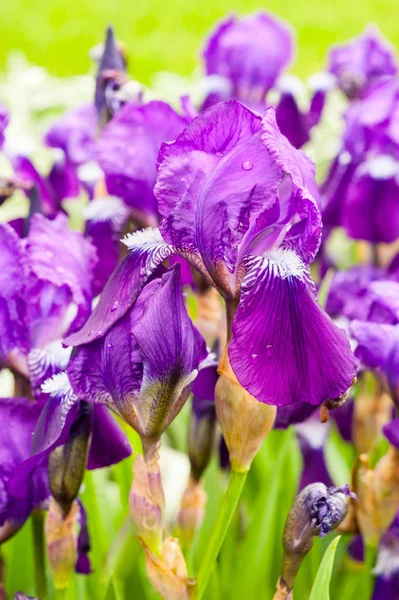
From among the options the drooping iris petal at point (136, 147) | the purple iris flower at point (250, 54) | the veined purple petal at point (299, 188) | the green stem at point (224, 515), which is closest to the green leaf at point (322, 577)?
the green stem at point (224, 515)

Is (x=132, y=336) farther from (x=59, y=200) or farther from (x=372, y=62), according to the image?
(x=372, y=62)

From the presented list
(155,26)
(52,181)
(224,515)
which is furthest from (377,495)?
(155,26)

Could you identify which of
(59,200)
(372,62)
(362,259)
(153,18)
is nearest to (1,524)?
(59,200)

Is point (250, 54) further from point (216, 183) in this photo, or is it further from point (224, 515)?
point (224, 515)

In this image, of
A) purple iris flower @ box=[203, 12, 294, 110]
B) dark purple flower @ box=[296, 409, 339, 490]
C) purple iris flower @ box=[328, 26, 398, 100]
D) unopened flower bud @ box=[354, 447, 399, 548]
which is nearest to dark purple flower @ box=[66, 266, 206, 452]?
unopened flower bud @ box=[354, 447, 399, 548]

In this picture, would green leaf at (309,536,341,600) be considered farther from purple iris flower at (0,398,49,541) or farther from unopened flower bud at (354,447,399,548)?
purple iris flower at (0,398,49,541)
